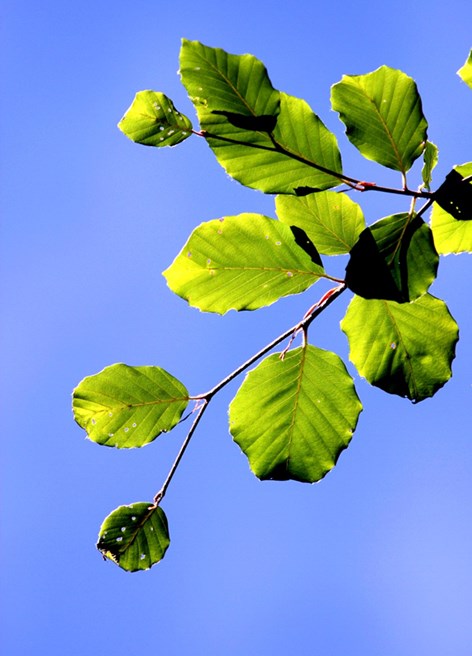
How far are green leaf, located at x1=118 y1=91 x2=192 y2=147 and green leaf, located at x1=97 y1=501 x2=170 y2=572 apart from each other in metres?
0.74

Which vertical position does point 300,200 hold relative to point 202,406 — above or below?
above

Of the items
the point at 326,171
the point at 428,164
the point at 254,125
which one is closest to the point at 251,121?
the point at 254,125

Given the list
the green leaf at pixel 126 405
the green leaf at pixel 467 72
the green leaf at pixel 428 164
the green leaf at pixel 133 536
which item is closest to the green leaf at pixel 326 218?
the green leaf at pixel 428 164

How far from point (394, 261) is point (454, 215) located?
123mm

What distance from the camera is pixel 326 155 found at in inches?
39.2

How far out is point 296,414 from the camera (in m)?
1.19

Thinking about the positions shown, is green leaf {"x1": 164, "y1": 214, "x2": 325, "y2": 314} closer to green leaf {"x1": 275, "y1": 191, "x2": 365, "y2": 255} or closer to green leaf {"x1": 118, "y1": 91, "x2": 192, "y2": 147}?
green leaf {"x1": 275, "y1": 191, "x2": 365, "y2": 255}

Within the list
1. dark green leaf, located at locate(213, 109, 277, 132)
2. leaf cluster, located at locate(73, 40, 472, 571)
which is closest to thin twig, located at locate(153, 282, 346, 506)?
leaf cluster, located at locate(73, 40, 472, 571)

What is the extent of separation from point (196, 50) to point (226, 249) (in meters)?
0.32

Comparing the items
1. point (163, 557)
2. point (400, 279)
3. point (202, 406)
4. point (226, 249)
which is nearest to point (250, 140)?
point (226, 249)

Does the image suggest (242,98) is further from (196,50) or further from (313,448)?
(313,448)

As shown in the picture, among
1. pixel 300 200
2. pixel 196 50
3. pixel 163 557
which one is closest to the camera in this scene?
pixel 196 50

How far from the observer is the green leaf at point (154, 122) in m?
1.00

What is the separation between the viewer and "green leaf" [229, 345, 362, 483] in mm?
1149
